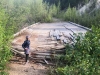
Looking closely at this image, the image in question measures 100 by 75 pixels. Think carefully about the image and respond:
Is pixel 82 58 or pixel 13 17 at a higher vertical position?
pixel 13 17

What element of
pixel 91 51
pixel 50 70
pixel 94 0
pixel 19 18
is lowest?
pixel 50 70

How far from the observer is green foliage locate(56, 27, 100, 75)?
9.52 meters

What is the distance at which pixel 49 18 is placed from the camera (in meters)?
36.1

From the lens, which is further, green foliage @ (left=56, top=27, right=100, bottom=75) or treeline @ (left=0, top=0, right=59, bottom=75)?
treeline @ (left=0, top=0, right=59, bottom=75)

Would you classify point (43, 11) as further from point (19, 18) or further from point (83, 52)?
point (83, 52)

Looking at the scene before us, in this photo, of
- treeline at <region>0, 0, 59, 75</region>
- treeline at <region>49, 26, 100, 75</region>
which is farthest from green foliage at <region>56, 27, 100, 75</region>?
treeline at <region>0, 0, 59, 75</region>

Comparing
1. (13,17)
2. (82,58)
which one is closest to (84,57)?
(82,58)

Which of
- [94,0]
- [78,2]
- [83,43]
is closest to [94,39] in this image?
[83,43]

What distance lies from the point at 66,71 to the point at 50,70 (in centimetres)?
181

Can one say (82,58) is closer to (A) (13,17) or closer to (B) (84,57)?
(B) (84,57)

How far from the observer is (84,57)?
35.5 feet

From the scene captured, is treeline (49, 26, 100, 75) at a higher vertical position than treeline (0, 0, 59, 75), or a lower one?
lower

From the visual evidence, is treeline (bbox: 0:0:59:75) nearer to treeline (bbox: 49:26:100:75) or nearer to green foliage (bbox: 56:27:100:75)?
treeline (bbox: 49:26:100:75)

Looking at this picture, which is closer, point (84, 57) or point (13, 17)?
point (84, 57)
